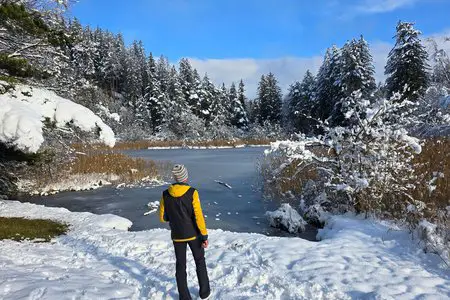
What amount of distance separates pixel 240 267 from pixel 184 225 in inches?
68.7

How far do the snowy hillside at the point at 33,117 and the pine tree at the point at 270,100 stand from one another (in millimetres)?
57197

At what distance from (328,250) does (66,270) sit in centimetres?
473

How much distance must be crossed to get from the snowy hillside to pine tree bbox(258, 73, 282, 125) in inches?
2252

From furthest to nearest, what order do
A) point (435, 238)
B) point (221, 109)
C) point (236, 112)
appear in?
point (236, 112), point (221, 109), point (435, 238)

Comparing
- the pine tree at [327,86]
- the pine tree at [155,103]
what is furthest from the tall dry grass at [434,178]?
the pine tree at [155,103]

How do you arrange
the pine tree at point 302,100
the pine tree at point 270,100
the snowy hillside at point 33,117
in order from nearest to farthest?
the snowy hillside at point 33,117
the pine tree at point 302,100
the pine tree at point 270,100

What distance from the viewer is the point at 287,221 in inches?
424

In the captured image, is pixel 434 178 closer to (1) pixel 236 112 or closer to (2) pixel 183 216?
(2) pixel 183 216

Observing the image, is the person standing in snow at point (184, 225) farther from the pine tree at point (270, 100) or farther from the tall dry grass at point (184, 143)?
the pine tree at point (270, 100)

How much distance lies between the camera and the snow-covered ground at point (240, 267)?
201 inches

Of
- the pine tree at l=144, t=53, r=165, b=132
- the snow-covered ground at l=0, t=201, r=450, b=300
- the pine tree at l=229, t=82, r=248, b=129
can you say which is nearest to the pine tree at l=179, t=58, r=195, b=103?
the pine tree at l=144, t=53, r=165, b=132

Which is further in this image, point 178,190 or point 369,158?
point 369,158

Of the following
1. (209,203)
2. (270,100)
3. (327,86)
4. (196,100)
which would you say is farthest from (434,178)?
(270,100)

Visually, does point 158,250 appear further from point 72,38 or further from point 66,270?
point 72,38
